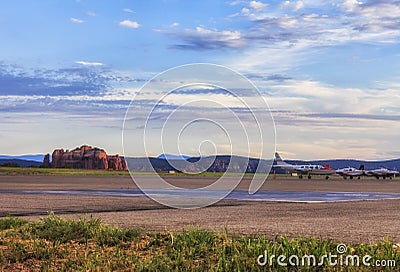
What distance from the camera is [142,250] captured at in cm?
1257

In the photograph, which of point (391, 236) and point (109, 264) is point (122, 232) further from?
point (391, 236)

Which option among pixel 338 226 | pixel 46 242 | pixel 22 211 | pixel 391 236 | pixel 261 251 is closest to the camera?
pixel 261 251

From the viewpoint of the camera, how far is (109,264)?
1124 cm

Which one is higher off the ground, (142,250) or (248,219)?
(248,219)

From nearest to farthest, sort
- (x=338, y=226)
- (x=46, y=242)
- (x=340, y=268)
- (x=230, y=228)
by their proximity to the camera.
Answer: (x=340, y=268) < (x=46, y=242) < (x=230, y=228) < (x=338, y=226)

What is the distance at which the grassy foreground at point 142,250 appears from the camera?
11086 mm

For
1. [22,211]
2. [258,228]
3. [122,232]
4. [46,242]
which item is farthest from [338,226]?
[22,211]

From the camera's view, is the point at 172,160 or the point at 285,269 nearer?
the point at 285,269

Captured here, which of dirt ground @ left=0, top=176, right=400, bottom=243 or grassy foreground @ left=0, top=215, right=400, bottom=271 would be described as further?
dirt ground @ left=0, top=176, right=400, bottom=243

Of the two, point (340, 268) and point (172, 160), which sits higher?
point (172, 160)

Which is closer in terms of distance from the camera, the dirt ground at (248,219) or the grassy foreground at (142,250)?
the grassy foreground at (142,250)

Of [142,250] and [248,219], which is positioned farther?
[248,219]

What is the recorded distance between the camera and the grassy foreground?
11086 millimetres

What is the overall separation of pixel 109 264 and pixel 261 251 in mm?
2607
